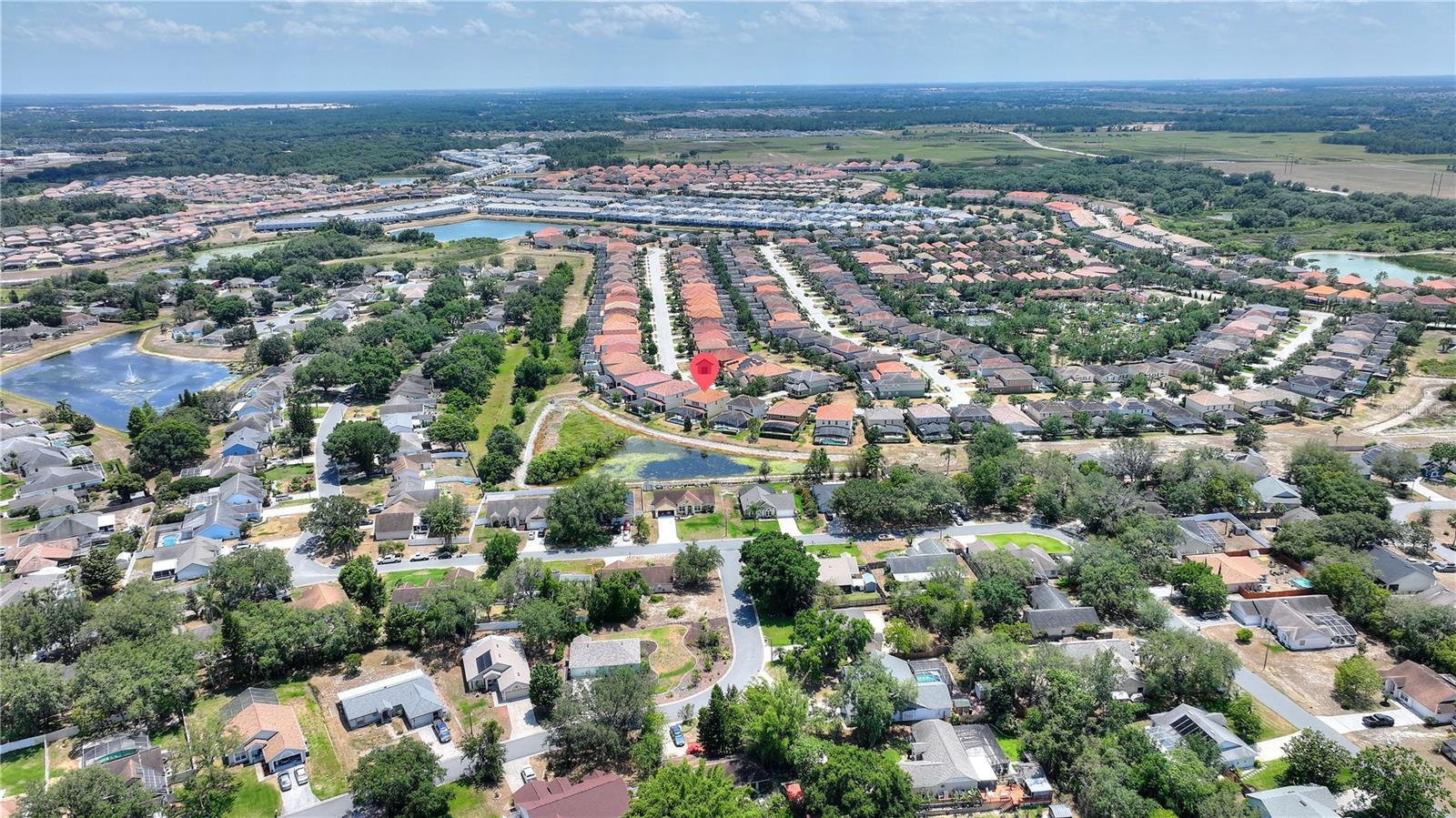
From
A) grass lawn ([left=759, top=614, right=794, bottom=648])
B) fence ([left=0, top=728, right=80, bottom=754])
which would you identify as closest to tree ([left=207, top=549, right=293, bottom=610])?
fence ([left=0, top=728, right=80, bottom=754])

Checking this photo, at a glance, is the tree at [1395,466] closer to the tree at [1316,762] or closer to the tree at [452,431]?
the tree at [1316,762]

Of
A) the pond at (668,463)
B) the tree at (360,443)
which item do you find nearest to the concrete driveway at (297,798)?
the pond at (668,463)

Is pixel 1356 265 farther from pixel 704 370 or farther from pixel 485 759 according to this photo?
pixel 485 759

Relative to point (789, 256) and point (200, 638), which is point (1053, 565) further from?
point (789, 256)

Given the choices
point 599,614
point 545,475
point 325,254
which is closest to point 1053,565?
point 599,614

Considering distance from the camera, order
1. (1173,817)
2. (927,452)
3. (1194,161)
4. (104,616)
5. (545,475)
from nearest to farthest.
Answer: (1173,817) → (104,616) → (545,475) → (927,452) → (1194,161)

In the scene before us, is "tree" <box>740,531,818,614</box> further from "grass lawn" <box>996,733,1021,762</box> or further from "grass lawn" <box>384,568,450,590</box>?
"grass lawn" <box>384,568,450,590</box>
